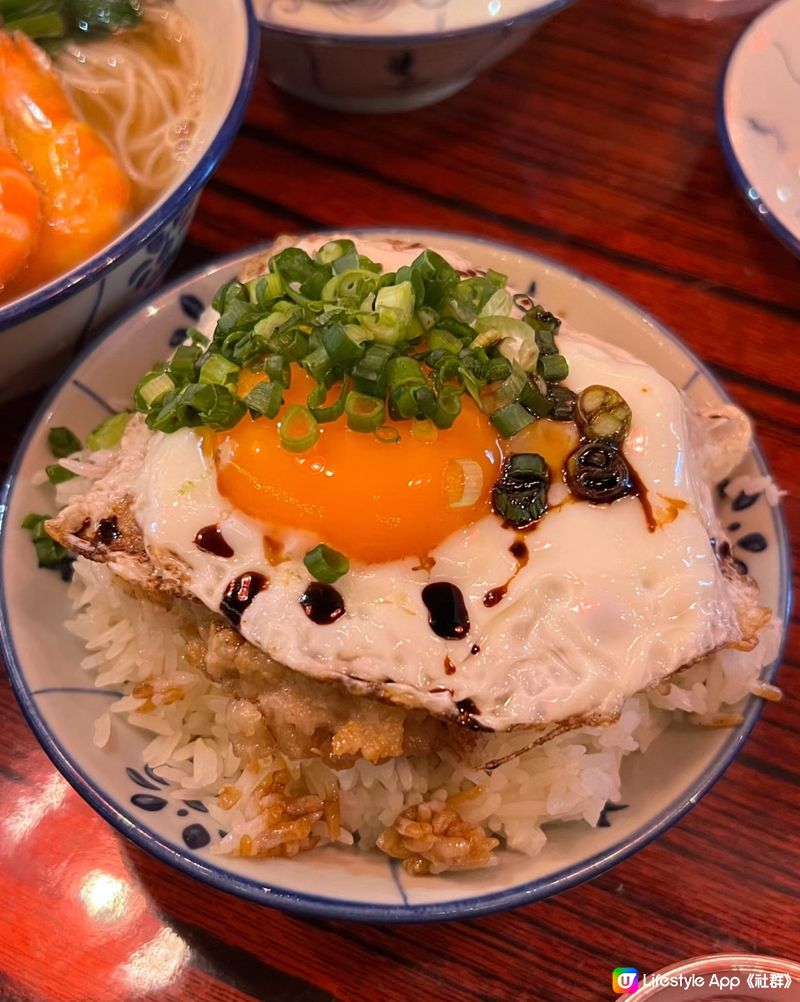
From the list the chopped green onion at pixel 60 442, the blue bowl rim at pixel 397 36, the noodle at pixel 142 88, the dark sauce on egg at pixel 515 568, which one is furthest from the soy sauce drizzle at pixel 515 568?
the blue bowl rim at pixel 397 36

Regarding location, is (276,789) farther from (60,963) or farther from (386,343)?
(386,343)

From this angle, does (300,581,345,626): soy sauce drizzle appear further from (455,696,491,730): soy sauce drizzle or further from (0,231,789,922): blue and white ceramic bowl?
(0,231,789,922): blue and white ceramic bowl

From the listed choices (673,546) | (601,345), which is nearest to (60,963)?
(673,546)

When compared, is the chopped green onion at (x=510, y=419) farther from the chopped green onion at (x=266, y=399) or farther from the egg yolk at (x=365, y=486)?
the chopped green onion at (x=266, y=399)

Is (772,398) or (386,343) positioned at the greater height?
(386,343)

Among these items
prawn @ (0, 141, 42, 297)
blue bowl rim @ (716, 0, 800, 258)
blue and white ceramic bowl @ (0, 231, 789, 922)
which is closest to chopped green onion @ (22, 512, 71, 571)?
blue and white ceramic bowl @ (0, 231, 789, 922)
